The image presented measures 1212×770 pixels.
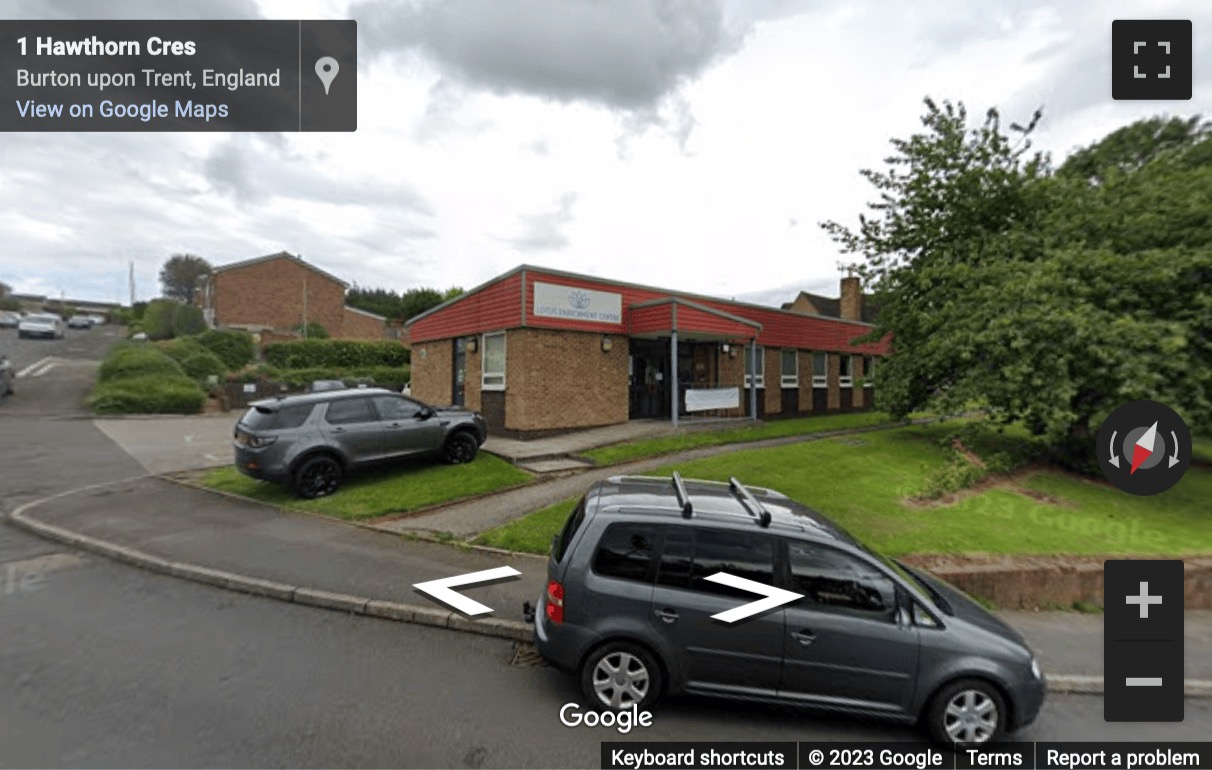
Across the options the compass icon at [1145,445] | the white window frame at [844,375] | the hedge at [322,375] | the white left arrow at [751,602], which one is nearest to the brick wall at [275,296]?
the hedge at [322,375]

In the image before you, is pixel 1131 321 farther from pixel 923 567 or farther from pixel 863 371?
pixel 863 371

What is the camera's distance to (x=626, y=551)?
3.68 metres

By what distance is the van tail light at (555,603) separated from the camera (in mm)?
3619

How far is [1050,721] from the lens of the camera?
3809 mm

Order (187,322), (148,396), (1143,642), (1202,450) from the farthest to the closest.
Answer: (187,322)
(148,396)
(1202,450)
(1143,642)

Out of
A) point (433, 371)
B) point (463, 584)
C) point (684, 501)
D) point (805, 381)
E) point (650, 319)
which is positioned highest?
point (650, 319)

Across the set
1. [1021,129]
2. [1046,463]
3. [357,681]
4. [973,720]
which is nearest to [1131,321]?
[1046,463]

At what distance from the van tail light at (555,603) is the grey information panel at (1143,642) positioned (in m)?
4.23

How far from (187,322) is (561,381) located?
37.7m

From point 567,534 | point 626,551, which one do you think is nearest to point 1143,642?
point 626,551

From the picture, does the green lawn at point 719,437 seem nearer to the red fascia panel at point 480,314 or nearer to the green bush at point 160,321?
the red fascia panel at point 480,314

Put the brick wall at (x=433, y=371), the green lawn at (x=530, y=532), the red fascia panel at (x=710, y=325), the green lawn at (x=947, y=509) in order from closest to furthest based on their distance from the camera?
the green lawn at (x=530, y=532) < the green lawn at (x=947, y=509) < the red fascia panel at (x=710, y=325) < the brick wall at (x=433, y=371)

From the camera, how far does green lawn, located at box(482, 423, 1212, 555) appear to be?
695 cm

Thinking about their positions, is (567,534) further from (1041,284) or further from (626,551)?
(1041,284)
